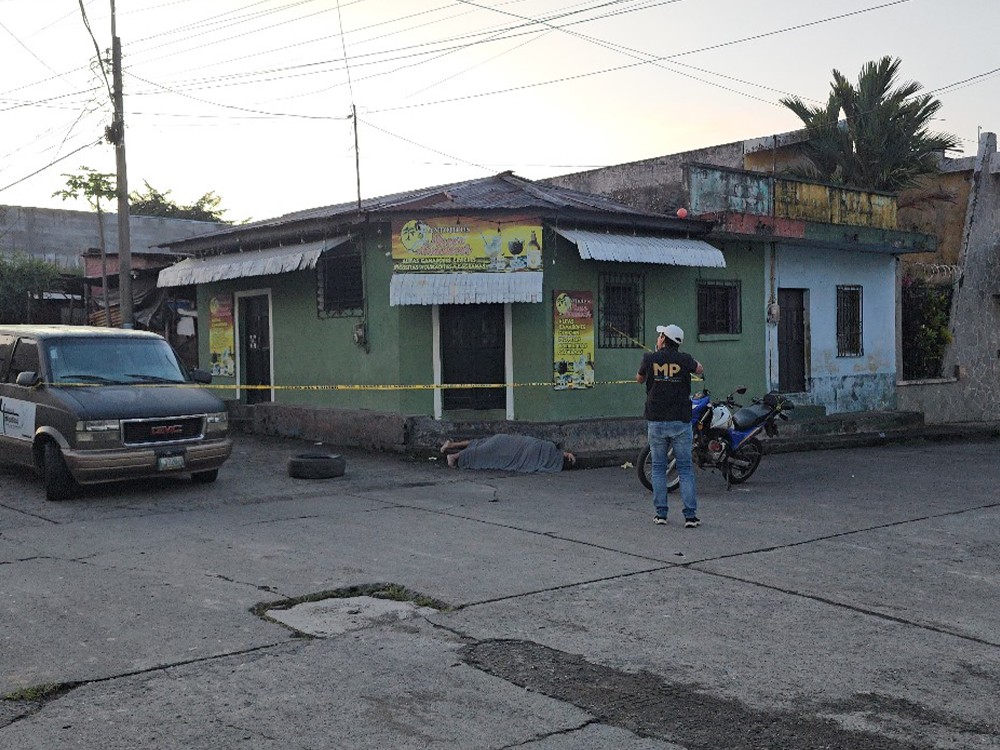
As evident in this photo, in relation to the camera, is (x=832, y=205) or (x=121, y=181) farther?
(x=832, y=205)

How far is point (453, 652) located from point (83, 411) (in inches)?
261

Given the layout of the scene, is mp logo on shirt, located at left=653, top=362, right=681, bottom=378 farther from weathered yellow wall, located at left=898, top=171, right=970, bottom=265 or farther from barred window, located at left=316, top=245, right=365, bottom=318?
weathered yellow wall, located at left=898, top=171, right=970, bottom=265

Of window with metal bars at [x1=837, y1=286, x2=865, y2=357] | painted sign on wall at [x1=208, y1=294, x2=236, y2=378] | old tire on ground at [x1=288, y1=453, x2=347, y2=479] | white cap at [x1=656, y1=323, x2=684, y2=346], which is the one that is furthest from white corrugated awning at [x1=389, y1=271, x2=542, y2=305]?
window with metal bars at [x1=837, y1=286, x2=865, y2=357]

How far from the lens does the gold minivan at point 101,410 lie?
35.0 feet

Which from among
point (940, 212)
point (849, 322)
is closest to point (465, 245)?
point (849, 322)

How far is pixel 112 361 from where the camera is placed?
11750 millimetres

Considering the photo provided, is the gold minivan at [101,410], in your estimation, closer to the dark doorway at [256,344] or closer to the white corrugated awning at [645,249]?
the white corrugated awning at [645,249]

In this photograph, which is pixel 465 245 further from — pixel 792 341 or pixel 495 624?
pixel 495 624

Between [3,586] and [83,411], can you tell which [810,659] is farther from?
[83,411]

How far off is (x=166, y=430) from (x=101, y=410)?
725 mm

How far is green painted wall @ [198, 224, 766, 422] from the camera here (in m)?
15.6

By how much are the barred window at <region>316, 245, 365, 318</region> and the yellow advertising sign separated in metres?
1.50

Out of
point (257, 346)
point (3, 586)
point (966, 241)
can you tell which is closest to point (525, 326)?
point (257, 346)

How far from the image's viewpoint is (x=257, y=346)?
62.8 feet
